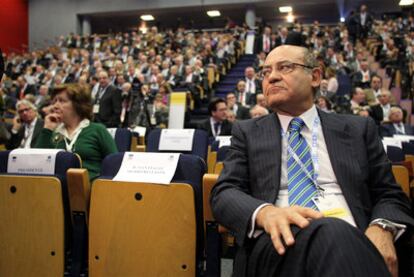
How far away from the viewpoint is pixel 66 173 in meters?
1.65

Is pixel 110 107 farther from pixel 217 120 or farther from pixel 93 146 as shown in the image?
pixel 93 146

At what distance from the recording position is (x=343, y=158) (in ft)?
4.53

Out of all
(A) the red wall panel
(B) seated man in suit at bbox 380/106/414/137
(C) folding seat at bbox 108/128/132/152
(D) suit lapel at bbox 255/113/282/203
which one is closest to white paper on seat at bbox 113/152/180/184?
(D) suit lapel at bbox 255/113/282/203

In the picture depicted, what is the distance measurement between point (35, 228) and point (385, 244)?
132cm

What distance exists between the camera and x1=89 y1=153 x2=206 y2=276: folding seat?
60.7 inches

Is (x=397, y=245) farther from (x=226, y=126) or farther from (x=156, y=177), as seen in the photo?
(x=226, y=126)

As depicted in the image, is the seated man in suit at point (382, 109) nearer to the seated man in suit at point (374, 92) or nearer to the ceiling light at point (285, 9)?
the seated man in suit at point (374, 92)

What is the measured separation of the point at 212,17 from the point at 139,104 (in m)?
11.7

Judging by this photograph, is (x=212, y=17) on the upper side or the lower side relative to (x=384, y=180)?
upper

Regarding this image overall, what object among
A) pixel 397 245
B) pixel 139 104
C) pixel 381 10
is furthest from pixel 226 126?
pixel 381 10

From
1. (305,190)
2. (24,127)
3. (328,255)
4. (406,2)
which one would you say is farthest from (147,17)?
(328,255)

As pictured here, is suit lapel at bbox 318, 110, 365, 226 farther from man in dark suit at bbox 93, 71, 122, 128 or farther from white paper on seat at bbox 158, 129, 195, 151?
man in dark suit at bbox 93, 71, 122, 128

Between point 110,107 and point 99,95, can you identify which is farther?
point 99,95

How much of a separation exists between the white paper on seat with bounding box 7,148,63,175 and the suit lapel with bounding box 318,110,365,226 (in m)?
1.15
